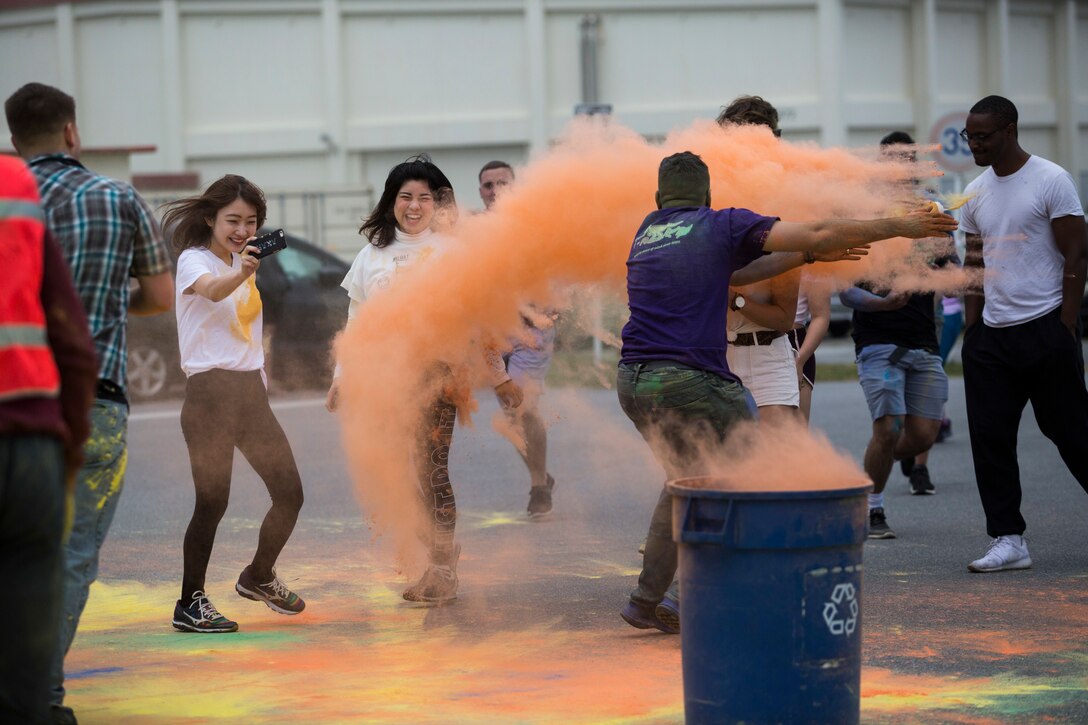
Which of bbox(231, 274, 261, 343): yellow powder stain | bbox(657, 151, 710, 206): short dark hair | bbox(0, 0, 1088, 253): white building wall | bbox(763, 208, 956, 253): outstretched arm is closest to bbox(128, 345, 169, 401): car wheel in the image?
bbox(231, 274, 261, 343): yellow powder stain

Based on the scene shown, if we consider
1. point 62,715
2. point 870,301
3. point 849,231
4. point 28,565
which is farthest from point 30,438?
point 870,301

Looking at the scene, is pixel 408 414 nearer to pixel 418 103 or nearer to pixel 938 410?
pixel 938 410

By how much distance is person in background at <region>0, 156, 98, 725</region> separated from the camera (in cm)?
342

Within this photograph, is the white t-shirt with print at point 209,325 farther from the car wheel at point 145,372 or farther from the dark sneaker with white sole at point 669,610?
the car wheel at point 145,372

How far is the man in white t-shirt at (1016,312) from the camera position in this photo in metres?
6.68

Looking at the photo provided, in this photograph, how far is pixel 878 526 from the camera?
26.0ft

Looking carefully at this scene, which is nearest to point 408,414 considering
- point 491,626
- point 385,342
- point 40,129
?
point 385,342

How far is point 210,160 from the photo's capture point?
1089 inches

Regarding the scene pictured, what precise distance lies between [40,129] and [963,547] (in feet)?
16.9

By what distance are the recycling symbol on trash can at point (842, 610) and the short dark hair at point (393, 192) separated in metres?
3.14

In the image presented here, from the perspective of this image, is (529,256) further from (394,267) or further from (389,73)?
(389,73)

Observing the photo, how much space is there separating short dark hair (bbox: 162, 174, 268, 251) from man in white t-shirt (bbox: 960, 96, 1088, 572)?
10.9 feet

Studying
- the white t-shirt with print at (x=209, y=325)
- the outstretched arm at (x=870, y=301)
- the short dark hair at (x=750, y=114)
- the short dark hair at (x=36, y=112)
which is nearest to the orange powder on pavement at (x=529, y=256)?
the short dark hair at (x=750, y=114)

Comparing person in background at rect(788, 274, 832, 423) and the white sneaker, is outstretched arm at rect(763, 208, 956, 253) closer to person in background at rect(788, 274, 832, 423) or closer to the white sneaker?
person in background at rect(788, 274, 832, 423)
